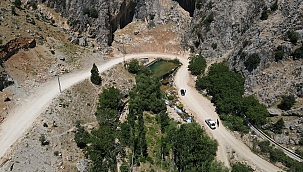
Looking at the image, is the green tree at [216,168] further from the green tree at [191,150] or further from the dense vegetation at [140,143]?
the green tree at [191,150]

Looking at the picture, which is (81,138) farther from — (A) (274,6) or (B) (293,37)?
(A) (274,6)

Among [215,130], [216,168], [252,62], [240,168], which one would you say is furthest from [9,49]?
[252,62]

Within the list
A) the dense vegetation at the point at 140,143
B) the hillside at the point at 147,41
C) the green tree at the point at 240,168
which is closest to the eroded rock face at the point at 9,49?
the hillside at the point at 147,41

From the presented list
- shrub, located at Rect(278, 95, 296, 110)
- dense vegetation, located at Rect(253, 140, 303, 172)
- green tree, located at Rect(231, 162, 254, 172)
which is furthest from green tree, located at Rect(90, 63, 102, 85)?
shrub, located at Rect(278, 95, 296, 110)

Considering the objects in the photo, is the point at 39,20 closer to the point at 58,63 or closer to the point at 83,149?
the point at 58,63

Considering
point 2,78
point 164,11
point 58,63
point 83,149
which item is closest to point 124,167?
point 83,149

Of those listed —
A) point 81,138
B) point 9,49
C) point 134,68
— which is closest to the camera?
point 81,138
